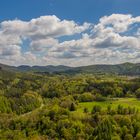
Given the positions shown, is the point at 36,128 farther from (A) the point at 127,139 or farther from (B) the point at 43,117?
(A) the point at 127,139

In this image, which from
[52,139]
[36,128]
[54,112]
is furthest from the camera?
[54,112]

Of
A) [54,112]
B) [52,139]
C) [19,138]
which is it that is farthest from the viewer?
[54,112]

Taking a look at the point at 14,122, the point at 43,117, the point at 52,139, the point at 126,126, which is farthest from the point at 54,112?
the point at 126,126

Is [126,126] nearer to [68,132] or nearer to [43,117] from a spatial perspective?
[68,132]

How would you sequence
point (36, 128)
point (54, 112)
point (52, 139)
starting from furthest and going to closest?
point (54, 112)
point (36, 128)
point (52, 139)

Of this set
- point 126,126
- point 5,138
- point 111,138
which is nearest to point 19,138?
point 5,138

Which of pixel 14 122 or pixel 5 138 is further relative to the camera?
pixel 14 122

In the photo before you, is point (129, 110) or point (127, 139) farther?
point (129, 110)

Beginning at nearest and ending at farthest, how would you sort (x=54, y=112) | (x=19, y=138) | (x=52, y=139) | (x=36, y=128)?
1. (x=19, y=138)
2. (x=52, y=139)
3. (x=36, y=128)
4. (x=54, y=112)

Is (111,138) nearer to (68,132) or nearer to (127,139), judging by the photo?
(127,139)
